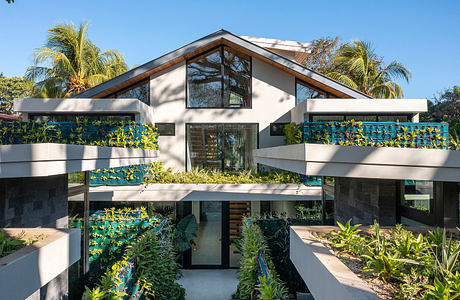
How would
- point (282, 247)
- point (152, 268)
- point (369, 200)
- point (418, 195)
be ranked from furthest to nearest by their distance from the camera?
point (282, 247) → point (152, 268) → point (369, 200) → point (418, 195)

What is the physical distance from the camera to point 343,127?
31.6 ft

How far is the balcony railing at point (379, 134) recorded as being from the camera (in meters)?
9.41

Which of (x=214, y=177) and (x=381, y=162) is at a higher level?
(x=381, y=162)

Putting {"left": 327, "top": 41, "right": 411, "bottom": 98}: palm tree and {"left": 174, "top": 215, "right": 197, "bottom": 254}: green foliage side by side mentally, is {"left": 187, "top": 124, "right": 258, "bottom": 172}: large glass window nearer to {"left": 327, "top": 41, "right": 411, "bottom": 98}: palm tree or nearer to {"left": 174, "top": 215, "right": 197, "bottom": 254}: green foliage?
{"left": 174, "top": 215, "right": 197, "bottom": 254}: green foliage

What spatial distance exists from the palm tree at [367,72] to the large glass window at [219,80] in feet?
29.4

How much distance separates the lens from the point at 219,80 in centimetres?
1123

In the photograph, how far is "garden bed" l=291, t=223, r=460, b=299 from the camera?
2.03 m

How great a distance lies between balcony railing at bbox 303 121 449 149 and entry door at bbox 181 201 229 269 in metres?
3.99

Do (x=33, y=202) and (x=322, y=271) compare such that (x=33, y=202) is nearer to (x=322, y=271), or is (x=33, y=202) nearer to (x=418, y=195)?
(x=322, y=271)

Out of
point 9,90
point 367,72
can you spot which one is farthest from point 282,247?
point 9,90

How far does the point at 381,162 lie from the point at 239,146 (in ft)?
27.4

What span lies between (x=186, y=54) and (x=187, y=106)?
6.31 feet

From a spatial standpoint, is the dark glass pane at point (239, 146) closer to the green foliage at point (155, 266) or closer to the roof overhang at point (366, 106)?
the roof overhang at point (366, 106)

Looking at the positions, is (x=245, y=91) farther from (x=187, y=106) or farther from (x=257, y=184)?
(x=257, y=184)
